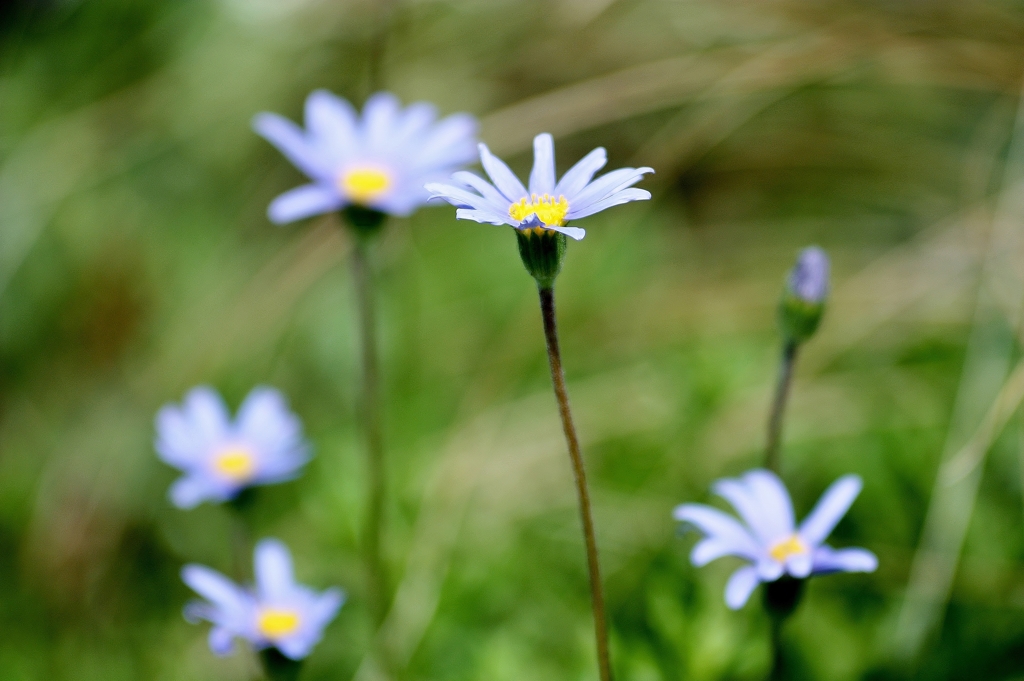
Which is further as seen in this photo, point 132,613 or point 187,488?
point 132,613

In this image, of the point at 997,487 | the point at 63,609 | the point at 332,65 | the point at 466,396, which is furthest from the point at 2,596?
the point at 997,487

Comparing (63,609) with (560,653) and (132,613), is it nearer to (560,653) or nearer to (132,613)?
(132,613)

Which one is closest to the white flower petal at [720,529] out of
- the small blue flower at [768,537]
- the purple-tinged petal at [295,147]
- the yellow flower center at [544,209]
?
the small blue flower at [768,537]

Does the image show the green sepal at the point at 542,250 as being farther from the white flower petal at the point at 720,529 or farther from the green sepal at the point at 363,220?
the green sepal at the point at 363,220

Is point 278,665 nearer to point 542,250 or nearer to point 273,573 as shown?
point 273,573

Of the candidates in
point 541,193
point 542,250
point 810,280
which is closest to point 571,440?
point 542,250

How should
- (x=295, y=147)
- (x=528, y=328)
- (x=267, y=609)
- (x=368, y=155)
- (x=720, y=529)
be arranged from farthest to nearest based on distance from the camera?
1. (x=528, y=328)
2. (x=368, y=155)
3. (x=295, y=147)
4. (x=267, y=609)
5. (x=720, y=529)

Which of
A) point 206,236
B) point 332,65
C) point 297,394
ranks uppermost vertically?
point 332,65
